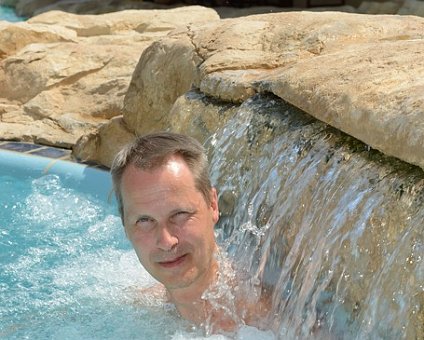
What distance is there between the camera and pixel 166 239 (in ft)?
8.62

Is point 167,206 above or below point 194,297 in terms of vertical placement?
above

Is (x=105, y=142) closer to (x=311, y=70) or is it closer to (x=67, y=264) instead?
(x=67, y=264)

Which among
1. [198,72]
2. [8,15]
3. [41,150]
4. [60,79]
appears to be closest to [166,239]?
[198,72]

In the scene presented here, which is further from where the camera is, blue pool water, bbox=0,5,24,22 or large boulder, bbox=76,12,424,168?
blue pool water, bbox=0,5,24,22

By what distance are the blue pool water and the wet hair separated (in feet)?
39.5

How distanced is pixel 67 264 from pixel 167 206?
183 centimetres

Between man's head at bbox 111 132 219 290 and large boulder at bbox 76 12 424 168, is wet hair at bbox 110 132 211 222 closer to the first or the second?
man's head at bbox 111 132 219 290

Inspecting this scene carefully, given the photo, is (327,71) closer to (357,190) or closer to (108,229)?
(357,190)

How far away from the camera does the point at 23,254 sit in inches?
181

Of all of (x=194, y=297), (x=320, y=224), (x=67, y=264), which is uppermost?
(x=320, y=224)

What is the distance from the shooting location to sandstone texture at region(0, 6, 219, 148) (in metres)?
6.48

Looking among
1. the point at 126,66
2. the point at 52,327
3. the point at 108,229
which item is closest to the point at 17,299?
the point at 52,327

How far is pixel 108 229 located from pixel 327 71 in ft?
5.81

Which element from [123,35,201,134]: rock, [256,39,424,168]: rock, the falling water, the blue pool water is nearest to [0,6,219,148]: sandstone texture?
[123,35,201,134]: rock
